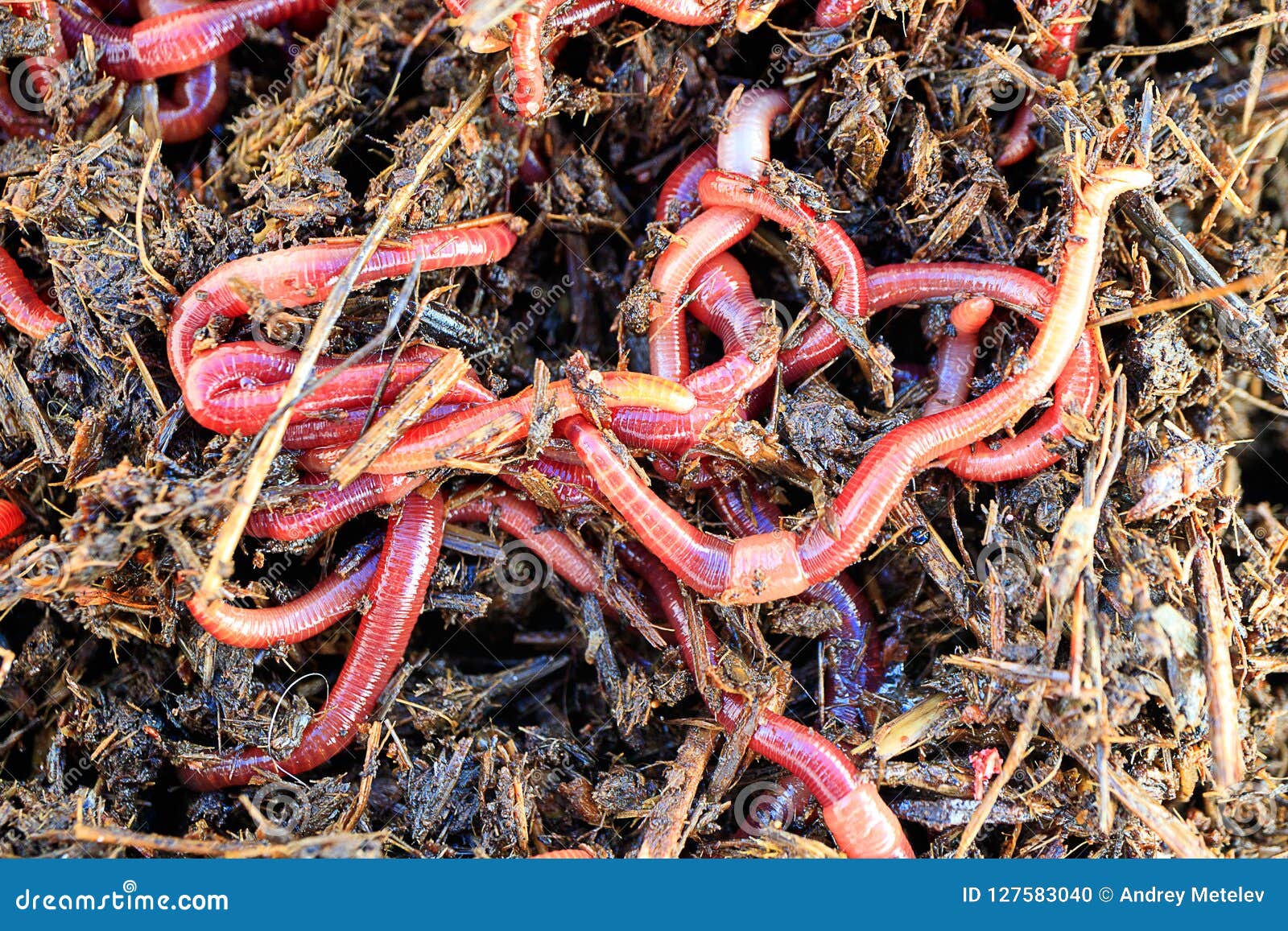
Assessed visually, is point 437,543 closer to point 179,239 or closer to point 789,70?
point 179,239

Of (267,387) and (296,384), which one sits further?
(267,387)

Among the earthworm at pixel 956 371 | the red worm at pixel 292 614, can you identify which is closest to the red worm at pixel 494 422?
the red worm at pixel 292 614

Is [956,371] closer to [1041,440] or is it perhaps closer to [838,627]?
[1041,440]

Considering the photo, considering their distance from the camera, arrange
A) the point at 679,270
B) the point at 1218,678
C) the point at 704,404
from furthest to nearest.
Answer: the point at 679,270, the point at 704,404, the point at 1218,678

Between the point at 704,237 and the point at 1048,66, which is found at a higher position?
the point at 1048,66

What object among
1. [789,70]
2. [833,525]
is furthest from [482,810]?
[789,70]

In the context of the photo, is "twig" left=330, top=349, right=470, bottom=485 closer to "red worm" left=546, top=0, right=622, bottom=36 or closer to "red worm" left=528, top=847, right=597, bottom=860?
"red worm" left=546, top=0, right=622, bottom=36

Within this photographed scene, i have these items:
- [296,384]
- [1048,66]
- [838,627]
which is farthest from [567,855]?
[1048,66]

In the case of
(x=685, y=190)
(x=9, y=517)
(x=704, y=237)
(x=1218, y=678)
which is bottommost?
(x=9, y=517)
